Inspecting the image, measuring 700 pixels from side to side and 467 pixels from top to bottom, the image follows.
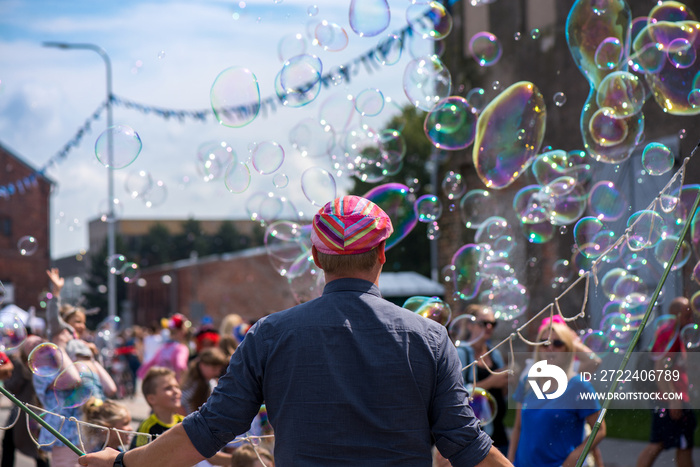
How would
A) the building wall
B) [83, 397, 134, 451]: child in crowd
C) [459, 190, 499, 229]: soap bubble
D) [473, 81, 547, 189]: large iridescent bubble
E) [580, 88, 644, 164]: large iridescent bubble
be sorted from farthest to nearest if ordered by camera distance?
the building wall
[459, 190, 499, 229]: soap bubble
[473, 81, 547, 189]: large iridescent bubble
[580, 88, 644, 164]: large iridescent bubble
[83, 397, 134, 451]: child in crowd

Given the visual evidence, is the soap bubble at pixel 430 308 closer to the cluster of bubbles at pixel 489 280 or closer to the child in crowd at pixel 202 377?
the cluster of bubbles at pixel 489 280

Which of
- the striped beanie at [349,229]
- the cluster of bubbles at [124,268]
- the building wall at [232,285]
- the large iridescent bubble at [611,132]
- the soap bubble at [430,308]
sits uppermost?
the large iridescent bubble at [611,132]

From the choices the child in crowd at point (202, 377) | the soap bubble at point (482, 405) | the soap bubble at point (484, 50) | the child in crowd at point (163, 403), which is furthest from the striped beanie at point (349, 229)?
the soap bubble at point (484, 50)

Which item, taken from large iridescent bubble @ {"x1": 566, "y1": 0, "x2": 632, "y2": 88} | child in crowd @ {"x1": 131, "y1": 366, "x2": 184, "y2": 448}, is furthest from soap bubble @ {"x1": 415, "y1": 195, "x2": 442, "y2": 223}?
child in crowd @ {"x1": 131, "y1": 366, "x2": 184, "y2": 448}

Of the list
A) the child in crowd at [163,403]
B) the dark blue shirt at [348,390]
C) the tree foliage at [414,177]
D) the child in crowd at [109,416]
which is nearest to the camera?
the dark blue shirt at [348,390]

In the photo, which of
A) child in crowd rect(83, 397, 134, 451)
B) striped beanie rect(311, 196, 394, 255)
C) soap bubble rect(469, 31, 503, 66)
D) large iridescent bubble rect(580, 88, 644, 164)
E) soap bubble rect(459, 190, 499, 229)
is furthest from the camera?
soap bubble rect(459, 190, 499, 229)

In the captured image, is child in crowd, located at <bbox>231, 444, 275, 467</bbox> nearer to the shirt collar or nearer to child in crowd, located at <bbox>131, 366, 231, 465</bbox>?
child in crowd, located at <bbox>131, 366, 231, 465</bbox>

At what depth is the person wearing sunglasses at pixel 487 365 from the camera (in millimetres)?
5265

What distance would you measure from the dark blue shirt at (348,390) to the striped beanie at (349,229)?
122mm

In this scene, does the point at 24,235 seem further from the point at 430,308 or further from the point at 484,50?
the point at 430,308

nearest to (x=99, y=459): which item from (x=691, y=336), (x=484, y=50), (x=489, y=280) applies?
(x=691, y=336)

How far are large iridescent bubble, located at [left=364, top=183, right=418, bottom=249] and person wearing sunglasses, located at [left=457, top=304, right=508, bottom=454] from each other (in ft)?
2.67

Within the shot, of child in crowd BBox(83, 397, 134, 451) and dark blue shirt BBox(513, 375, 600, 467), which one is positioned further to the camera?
child in crowd BBox(83, 397, 134, 451)

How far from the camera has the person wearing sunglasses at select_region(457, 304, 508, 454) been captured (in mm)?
5265
